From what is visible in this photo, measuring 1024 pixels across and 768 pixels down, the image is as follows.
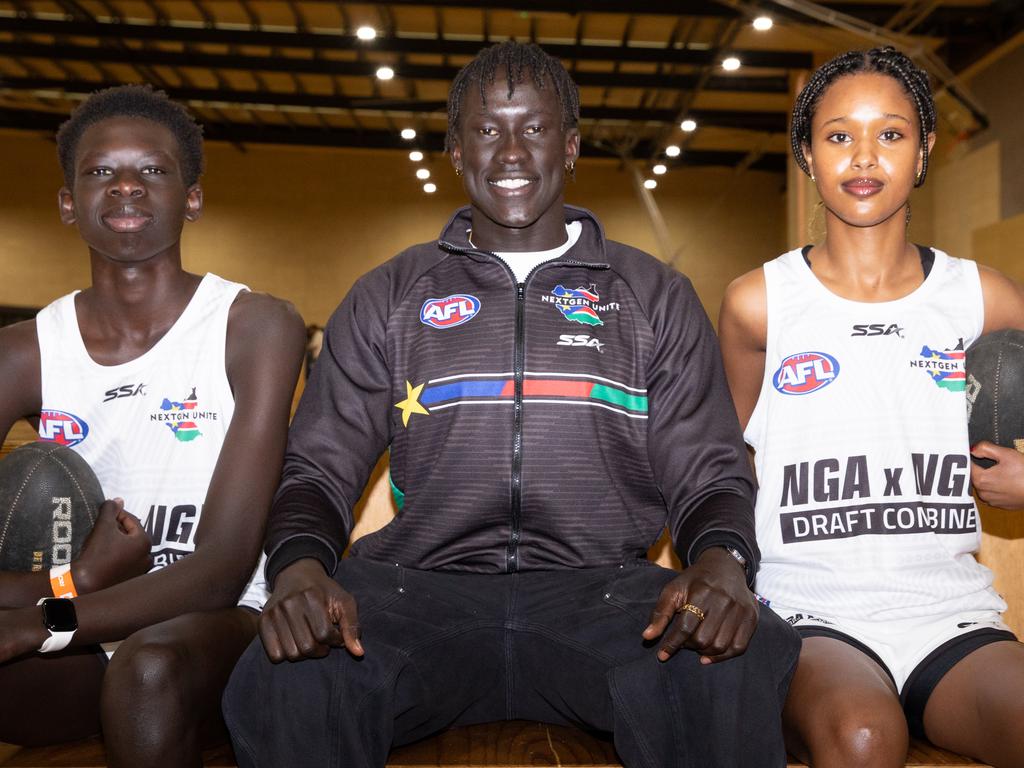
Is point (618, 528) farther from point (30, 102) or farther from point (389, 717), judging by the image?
point (30, 102)

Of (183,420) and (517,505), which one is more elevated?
(183,420)

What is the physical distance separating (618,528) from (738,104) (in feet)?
42.1

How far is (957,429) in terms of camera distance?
79.5 inches

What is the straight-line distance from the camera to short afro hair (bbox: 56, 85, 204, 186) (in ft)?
7.18

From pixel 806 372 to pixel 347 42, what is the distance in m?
9.95

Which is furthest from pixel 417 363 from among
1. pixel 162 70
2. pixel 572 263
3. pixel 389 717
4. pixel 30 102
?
pixel 30 102

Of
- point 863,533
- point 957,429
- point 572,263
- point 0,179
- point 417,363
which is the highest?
point 0,179

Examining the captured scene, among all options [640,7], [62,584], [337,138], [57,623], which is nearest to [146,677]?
[57,623]

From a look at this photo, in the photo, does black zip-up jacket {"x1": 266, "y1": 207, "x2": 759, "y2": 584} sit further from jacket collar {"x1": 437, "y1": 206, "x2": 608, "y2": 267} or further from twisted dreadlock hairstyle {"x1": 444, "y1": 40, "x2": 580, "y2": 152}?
twisted dreadlock hairstyle {"x1": 444, "y1": 40, "x2": 580, "y2": 152}

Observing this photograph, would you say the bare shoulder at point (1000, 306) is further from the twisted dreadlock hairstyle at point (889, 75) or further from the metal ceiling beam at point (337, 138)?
the metal ceiling beam at point (337, 138)

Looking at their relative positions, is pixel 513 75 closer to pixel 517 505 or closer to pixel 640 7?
pixel 517 505

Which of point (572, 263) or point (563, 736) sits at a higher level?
point (572, 263)

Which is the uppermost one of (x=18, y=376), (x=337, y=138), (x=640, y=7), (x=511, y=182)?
(x=337, y=138)

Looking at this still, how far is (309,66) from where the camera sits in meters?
12.0
